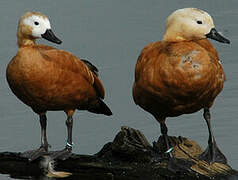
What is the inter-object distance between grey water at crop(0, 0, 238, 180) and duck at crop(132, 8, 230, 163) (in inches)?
50.4

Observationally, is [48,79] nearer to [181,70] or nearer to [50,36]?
[50,36]

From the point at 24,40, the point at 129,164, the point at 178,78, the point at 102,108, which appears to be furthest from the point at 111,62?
the point at 178,78

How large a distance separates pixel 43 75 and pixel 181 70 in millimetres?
1359

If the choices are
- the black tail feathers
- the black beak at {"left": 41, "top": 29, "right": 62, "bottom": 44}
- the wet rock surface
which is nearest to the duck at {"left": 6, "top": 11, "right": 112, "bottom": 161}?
the black beak at {"left": 41, "top": 29, "right": 62, "bottom": 44}

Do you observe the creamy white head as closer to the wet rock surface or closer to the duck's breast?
the duck's breast

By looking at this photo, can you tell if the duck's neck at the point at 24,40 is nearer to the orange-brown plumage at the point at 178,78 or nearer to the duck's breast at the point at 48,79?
the duck's breast at the point at 48,79

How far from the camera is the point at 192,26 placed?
718cm

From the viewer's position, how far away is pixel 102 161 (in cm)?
746

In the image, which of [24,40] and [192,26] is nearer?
[192,26]

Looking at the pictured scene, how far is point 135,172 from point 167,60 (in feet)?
3.32

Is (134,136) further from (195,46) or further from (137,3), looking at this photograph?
(137,3)

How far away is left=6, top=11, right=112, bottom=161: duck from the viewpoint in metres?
7.55

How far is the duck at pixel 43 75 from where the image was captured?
755cm

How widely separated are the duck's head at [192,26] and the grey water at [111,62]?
159 centimetres
